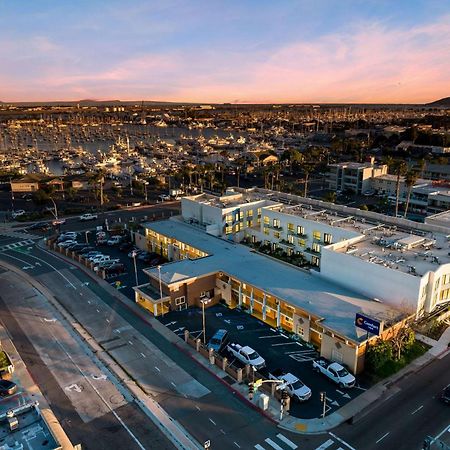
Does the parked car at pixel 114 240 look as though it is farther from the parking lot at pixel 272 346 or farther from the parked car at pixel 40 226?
the parking lot at pixel 272 346

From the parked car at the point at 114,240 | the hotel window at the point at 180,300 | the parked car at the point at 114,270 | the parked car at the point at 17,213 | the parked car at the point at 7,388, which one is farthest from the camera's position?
the parked car at the point at 17,213

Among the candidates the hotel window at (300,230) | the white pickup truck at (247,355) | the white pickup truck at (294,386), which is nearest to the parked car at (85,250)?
the hotel window at (300,230)

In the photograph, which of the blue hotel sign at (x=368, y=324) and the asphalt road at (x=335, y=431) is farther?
the blue hotel sign at (x=368, y=324)

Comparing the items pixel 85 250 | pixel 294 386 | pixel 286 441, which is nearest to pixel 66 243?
pixel 85 250

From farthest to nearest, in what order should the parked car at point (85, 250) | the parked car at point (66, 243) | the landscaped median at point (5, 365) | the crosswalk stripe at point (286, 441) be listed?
1. the parked car at point (66, 243)
2. the parked car at point (85, 250)
3. the landscaped median at point (5, 365)
4. the crosswalk stripe at point (286, 441)

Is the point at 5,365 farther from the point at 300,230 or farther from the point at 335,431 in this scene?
the point at 300,230

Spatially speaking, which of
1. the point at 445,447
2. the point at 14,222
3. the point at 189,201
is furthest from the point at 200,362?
the point at 14,222
